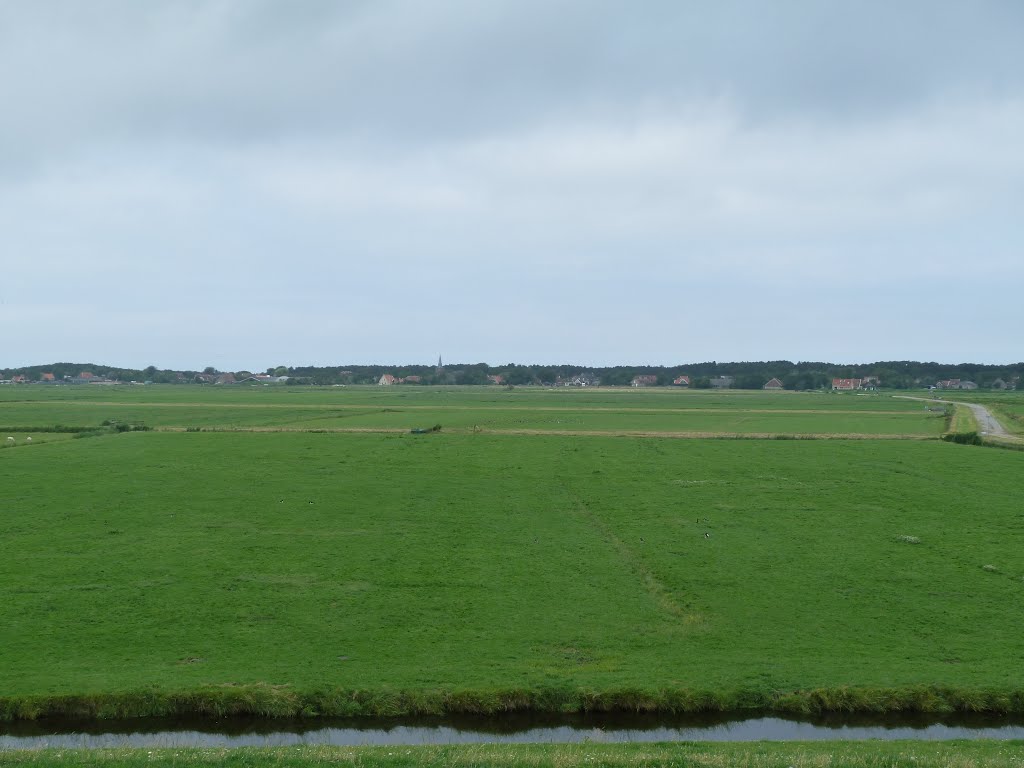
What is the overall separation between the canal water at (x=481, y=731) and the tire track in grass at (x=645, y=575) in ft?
14.7

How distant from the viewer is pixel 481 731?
55.9 ft

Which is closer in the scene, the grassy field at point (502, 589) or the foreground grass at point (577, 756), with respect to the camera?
the foreground grass at point (577, 756)

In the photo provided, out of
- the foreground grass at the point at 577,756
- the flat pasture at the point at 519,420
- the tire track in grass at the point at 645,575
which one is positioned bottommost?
the foreground grass at the point at 577,756

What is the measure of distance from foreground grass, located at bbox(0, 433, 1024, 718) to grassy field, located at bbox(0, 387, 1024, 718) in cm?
9

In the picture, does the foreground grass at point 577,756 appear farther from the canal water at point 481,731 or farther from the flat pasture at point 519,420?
the flat pasture at point 519,420

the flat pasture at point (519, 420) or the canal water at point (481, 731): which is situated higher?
the flat pasture at point (519, 420)

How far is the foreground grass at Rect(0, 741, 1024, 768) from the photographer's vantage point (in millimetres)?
13727

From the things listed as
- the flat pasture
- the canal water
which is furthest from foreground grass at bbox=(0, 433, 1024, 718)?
the flat pasture

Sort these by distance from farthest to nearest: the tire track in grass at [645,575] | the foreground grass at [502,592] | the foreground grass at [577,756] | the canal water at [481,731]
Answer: the tire track in grass at [645,575]
the foreground grass at [502,592]
the canal water at [481,731]
the foreground grass at [577,756]

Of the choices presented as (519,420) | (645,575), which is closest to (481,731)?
(645,575)

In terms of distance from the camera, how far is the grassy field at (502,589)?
1784 cm

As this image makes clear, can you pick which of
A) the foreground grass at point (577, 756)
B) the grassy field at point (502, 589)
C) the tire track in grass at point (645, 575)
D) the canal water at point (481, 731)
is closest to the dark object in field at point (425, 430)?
the grassy field at point (502, 589)

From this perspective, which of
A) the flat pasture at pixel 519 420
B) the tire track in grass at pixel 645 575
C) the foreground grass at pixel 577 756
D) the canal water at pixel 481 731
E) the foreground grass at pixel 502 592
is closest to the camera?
the foreground grass at pixel 577 756

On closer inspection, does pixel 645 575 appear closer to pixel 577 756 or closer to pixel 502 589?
A: pixel 502 589
